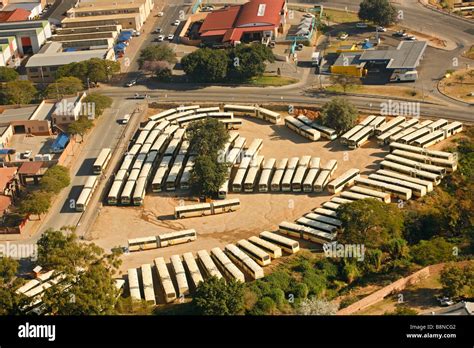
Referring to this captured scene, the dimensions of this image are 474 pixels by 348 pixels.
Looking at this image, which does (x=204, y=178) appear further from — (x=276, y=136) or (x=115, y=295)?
(x=115, y=295)

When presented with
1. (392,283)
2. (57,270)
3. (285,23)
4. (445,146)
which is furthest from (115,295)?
(285,23)

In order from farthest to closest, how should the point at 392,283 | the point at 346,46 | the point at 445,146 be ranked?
1. the point at 346,46
2. the point at 445,146
3. the point at 392,283

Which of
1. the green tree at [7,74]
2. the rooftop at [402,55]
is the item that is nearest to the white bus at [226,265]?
the rooftop at [402,55]

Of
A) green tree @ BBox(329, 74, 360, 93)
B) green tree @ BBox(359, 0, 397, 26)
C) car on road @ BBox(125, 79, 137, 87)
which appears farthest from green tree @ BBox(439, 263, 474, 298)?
green tree @ BBox(359, 0, 397, 26)

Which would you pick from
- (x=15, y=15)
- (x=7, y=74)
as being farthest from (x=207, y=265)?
(x=15, y=15)

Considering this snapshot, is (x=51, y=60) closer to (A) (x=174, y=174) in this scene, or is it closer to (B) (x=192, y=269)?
(A) (x=174, y=174)

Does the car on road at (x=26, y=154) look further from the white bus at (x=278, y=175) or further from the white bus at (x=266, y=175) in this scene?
the white bus at (x=278, y=175)

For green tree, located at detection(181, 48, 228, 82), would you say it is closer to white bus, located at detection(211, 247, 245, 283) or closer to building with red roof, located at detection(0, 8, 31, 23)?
building with red roof, located at detection(0, 8, 31, 23)
